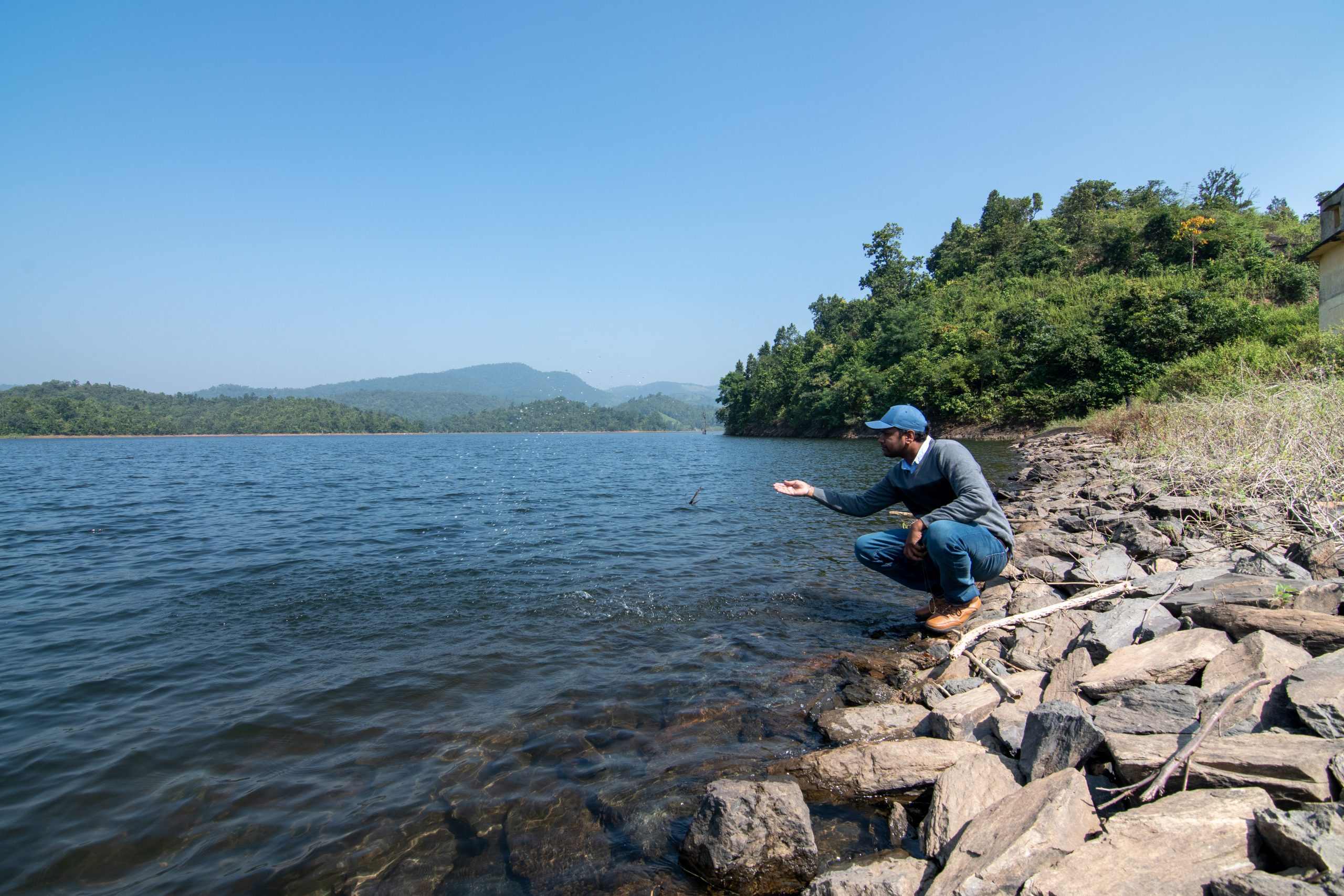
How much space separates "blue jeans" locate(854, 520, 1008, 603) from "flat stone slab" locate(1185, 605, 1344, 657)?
1.70 metres

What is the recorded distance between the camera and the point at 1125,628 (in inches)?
184

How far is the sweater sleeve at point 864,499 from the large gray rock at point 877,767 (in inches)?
109

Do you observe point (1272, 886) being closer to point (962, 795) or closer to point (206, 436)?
point (962, 795)

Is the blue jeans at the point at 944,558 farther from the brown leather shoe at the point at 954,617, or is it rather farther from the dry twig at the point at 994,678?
the dry twig at the point at 994,678

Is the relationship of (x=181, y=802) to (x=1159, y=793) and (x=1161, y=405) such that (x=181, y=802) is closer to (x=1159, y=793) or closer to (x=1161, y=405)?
(x=1159, y=793)

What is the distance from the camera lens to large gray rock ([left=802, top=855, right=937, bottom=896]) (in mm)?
2670

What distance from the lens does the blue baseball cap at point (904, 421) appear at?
19.4 ft

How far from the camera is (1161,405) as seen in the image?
18875 millimetres

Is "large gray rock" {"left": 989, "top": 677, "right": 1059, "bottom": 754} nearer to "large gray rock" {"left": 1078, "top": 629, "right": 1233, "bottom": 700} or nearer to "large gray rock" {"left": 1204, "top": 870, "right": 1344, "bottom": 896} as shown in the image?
"large gray rock" {"left": 1078, "top": 629, "right": 1233, "bottom": 700}

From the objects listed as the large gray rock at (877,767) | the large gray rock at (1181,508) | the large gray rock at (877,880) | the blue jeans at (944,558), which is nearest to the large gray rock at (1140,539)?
the large gray rock at (1181,508)

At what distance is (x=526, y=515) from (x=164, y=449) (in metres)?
66.8

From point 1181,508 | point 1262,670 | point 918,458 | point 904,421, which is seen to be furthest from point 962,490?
point 1181,508

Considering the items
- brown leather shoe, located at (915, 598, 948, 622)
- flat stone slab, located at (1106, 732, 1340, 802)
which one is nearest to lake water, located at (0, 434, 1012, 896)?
brown leather shoe, located at (915, 598, 948, 622)

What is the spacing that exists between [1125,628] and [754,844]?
3436mm
